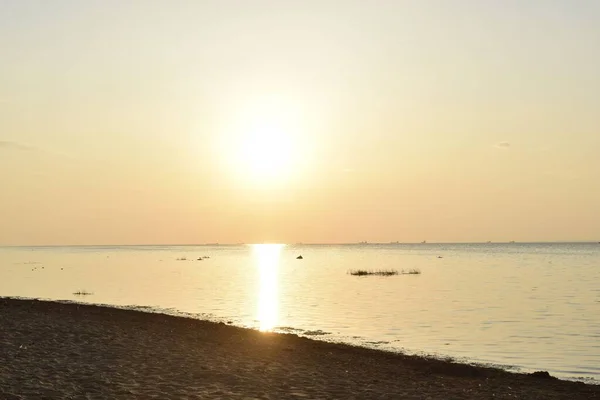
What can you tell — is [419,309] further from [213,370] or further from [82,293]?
[82,293]

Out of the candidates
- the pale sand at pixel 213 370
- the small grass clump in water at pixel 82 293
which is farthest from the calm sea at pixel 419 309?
the pale sand at pixel 213 370

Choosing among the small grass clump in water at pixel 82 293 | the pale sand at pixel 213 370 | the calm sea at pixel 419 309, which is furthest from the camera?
the small grass clump in water at pixel 82 293

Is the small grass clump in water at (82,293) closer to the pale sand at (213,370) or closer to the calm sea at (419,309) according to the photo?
the calm sea at (419,309)

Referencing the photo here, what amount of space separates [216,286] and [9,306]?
42.9 meters

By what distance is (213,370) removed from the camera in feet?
66.9

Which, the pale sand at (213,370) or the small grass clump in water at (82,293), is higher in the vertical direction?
the small grass clump in water at (82,293)

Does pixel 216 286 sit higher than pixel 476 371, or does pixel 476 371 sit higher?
→ pixel 216 286

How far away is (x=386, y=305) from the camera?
55781mm

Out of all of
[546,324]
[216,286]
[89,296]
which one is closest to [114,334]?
[546,324]

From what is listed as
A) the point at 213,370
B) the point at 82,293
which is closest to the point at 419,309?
the point at 213,370

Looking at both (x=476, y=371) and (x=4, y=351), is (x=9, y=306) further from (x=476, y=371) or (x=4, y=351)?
(x=476, y=371)

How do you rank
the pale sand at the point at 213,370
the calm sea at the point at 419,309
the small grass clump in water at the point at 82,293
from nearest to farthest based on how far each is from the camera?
the pale sand at the point at 213,370
the calm sea at the point at 419,309
the small grass clump in water at the point at 82,293

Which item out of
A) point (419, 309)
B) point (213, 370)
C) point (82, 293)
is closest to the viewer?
point (213, 370)

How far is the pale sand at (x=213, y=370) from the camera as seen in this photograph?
17.0 meters
